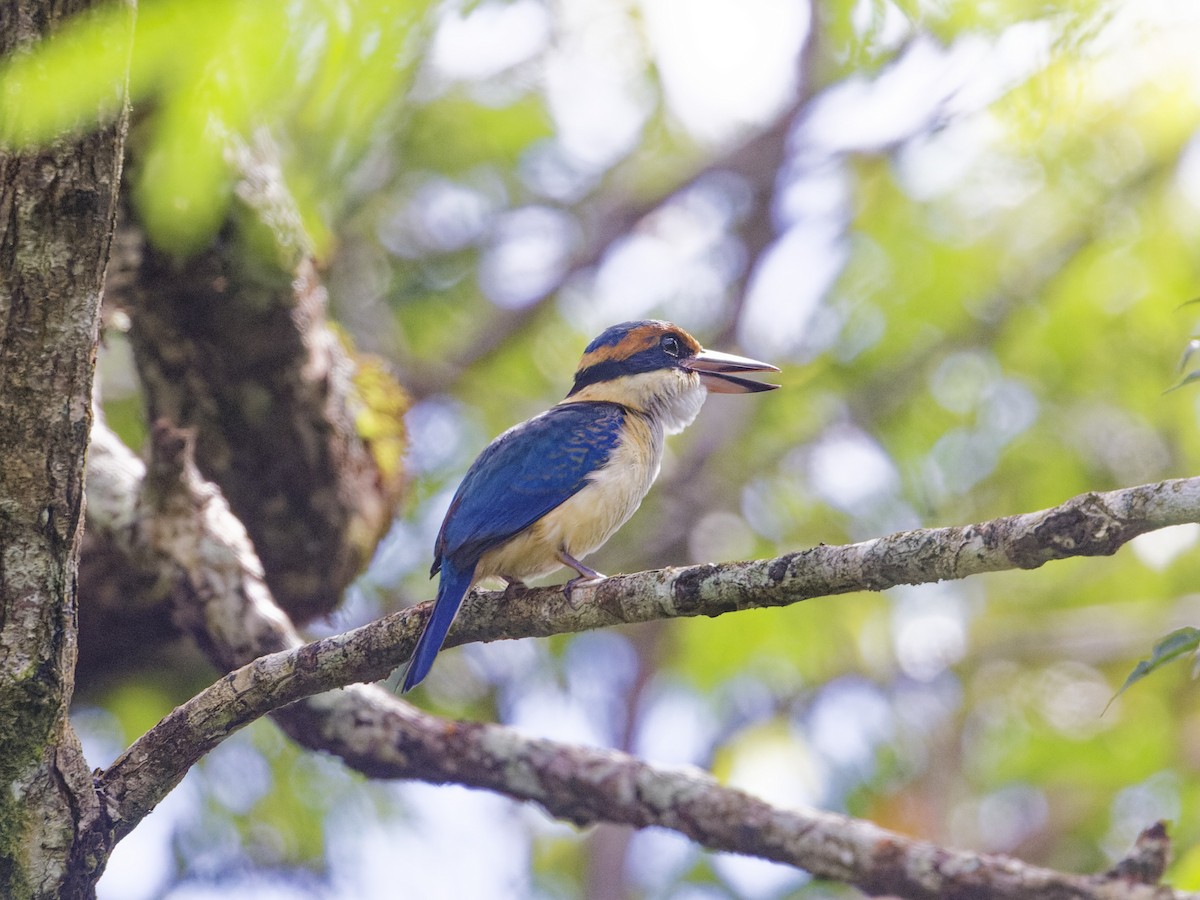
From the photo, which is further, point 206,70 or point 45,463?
point 45,463

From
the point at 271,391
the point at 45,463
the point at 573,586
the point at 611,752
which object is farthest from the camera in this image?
the point at 271,391

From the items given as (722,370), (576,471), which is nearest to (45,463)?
(576,471)

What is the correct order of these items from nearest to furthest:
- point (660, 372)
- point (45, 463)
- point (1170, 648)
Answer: point (1170, 648) < point (45, 463) < point (660, 372)

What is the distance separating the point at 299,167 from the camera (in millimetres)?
5645

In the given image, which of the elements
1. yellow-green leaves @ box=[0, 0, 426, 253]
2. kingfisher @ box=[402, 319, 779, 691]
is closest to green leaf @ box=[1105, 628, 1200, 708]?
kingfisher @ box=[402, 319, 779, 691]

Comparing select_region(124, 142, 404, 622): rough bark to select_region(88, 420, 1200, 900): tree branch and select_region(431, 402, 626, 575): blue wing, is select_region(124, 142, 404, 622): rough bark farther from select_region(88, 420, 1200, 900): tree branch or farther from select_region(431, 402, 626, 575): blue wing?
select_region(431, 402, 626, 575): blue wing

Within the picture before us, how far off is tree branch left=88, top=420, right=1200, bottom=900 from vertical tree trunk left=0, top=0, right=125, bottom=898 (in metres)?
0.17

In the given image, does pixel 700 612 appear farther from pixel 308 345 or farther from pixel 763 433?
pixel 763 433

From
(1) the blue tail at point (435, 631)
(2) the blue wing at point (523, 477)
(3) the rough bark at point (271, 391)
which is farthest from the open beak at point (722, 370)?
(1) the blue tail at point (435, 631)

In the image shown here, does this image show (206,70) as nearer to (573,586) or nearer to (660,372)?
(573,586)

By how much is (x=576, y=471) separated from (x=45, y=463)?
6.53ft

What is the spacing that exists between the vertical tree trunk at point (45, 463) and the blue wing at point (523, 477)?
1.35 meters

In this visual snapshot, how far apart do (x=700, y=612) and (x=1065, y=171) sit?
606 centimetres

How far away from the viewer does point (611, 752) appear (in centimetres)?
438
